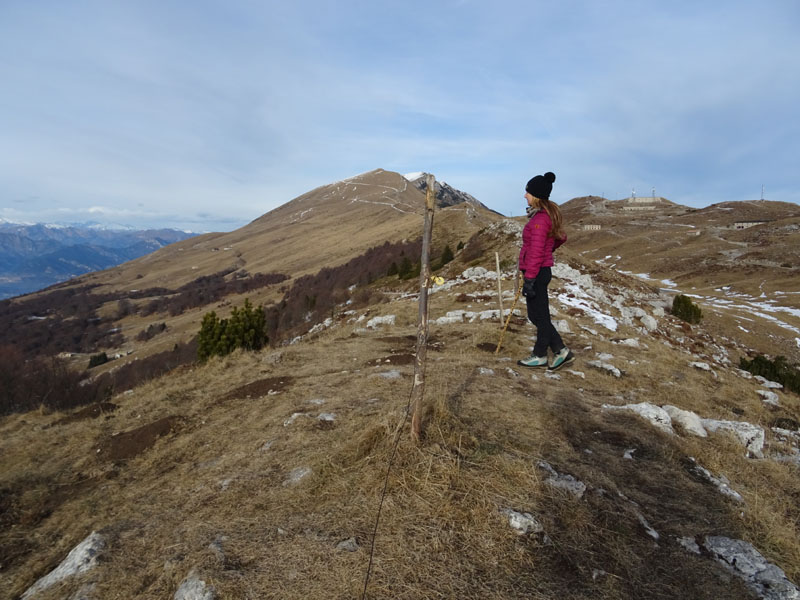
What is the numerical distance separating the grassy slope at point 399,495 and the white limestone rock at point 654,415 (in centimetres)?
23

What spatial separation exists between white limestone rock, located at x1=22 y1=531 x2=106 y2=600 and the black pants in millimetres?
7037

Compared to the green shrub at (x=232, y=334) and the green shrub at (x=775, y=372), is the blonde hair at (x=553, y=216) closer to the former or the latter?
the green shrub at (x=232, y=334)

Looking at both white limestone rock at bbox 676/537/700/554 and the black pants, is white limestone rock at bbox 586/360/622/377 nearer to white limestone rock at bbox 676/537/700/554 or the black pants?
the black pants

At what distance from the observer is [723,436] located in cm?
676

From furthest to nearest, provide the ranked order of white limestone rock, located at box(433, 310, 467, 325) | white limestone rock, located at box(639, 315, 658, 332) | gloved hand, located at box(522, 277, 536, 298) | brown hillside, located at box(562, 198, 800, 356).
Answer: brown hillside, located at box(562, 198, 800, 356), white limestone rock, located at box(639, 315, 658, 332), white limestone rock, located at box(433, 310, 467, 325), gloved hand, located at box(522, 277, 536, 298)

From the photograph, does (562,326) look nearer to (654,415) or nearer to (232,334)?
(654,415)

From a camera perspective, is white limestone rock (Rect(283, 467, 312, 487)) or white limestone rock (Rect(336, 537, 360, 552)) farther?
white limestone rock (Rect(283, 467, 312, 487))

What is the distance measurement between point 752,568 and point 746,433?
13.6ft

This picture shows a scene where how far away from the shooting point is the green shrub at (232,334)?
66.2 feet

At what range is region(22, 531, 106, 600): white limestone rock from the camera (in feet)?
13.2

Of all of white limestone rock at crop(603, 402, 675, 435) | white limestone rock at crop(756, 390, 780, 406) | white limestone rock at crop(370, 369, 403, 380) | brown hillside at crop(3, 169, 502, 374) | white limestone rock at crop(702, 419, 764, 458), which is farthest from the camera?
brown hillside at crop(3, 169, 502, 374)

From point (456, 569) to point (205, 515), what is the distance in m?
3.11

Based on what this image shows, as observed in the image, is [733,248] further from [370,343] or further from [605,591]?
[605,591]

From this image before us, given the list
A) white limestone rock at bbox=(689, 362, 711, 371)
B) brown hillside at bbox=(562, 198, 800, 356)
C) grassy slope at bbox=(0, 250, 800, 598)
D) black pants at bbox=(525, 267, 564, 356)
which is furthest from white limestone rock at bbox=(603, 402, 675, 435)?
brown hillside at bbox=(562, 198, 800, 356)
